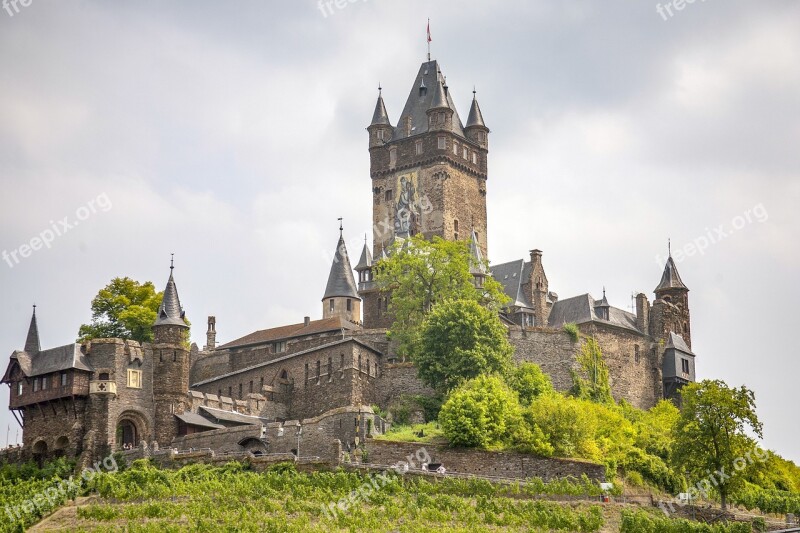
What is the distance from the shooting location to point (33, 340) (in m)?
72.5

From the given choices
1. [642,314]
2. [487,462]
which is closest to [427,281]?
[642,314]

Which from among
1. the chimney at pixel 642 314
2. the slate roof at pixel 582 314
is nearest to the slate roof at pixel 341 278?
the slate roof at pixel 582 314

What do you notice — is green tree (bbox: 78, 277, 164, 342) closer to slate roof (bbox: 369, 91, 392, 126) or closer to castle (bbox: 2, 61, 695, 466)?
castle (bbox: 2, 61, 695, 466)

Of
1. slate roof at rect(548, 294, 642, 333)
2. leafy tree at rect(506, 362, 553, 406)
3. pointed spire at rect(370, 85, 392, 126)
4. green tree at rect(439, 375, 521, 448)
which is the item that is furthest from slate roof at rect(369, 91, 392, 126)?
green tree at rect(439, 375, 521, 448)

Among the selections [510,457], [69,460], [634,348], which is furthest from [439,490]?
[634,348]

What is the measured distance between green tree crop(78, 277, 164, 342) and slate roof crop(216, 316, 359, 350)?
7.67 m

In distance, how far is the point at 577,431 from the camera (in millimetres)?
67062

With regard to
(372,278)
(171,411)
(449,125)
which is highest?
(449,125)

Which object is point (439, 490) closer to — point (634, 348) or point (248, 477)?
point (248, 477)

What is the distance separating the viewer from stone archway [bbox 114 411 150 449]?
226 ft

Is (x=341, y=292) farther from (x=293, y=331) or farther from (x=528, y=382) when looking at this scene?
(x=528, y=382)

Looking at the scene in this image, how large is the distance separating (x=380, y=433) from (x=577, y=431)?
9102mm

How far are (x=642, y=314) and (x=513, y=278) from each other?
26.3 ft

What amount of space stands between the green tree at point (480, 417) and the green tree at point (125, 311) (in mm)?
20245
